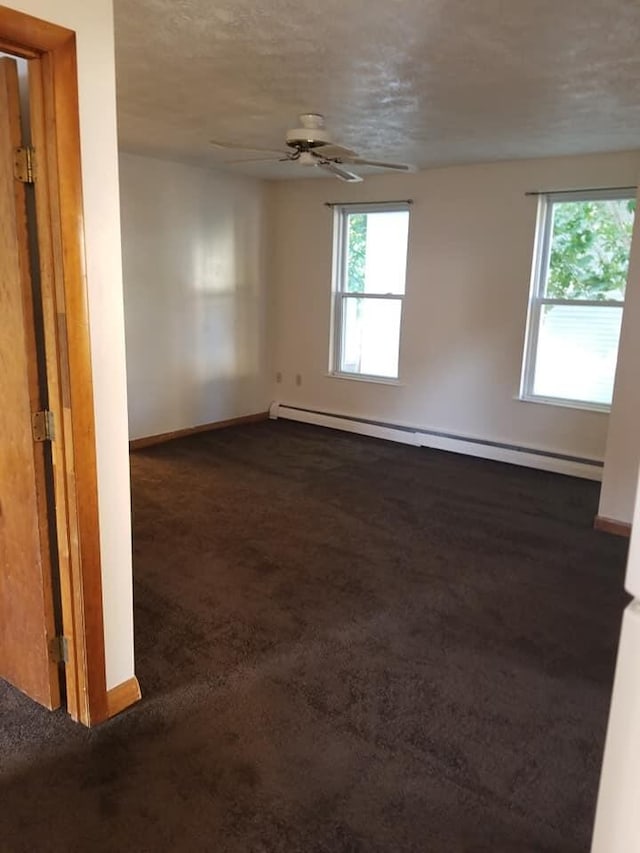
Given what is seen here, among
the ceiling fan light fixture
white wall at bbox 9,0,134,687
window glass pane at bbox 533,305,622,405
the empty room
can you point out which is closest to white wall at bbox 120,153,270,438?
the empty room

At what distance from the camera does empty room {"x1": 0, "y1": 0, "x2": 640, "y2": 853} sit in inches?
70.8

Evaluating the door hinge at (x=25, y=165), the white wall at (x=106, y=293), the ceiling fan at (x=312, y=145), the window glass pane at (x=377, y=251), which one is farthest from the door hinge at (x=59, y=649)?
the window glass pane at (x=377, y=251)

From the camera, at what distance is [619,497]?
391cm

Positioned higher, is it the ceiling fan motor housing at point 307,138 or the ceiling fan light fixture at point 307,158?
the ceiling fan motor housing at point 307,138

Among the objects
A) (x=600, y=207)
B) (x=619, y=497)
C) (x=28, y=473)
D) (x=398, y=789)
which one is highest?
(x=600, y=207)

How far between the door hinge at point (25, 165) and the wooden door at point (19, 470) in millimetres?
16

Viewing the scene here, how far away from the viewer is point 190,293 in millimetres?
5777

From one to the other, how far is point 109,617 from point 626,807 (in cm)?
181

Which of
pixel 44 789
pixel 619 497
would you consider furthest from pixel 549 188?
pixel 44 789

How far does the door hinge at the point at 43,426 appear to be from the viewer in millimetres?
1945

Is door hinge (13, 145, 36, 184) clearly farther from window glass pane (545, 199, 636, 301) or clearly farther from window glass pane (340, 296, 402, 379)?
window glass pane (340, 296, 402, 379)

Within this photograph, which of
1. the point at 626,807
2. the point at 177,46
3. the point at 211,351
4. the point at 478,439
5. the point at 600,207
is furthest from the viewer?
the point at 211,351

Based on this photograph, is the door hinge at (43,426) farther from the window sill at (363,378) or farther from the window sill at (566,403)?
the window sill at (363,378)

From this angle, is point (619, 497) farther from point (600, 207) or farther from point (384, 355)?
point (384, 355)
